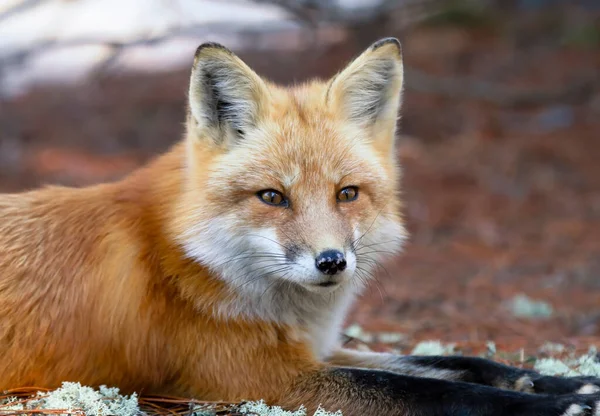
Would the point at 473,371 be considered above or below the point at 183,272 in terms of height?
below

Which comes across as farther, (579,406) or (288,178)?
(288,178)

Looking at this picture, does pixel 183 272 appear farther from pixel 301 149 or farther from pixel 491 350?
pixel 491 350

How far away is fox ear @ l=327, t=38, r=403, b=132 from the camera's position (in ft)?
11.8

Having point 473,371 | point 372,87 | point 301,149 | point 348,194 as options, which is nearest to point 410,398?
point 473,371

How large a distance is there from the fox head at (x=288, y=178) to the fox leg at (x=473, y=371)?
0.49 metres

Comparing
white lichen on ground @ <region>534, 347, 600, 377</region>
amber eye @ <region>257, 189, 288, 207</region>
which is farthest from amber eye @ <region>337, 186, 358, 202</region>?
white lichen on ground @ <region>534, 347, 600, 377</region>

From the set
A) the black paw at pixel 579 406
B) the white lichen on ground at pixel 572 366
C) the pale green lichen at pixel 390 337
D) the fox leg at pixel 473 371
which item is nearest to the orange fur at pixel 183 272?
the fox leg at pixel 473 371

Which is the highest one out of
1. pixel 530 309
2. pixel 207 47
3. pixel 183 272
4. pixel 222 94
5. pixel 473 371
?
pixel 207 47

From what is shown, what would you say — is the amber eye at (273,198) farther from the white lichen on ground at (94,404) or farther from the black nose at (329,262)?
the white lichen on ground at (94,404)

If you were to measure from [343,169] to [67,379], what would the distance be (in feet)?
5.14

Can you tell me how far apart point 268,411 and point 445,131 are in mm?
8629

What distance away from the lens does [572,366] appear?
12.7 ft

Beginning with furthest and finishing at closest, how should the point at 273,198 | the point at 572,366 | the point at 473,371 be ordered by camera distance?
the point at 572,366
the point at 473,371
the point at 273,198

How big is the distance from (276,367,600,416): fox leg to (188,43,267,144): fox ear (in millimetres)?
1226
